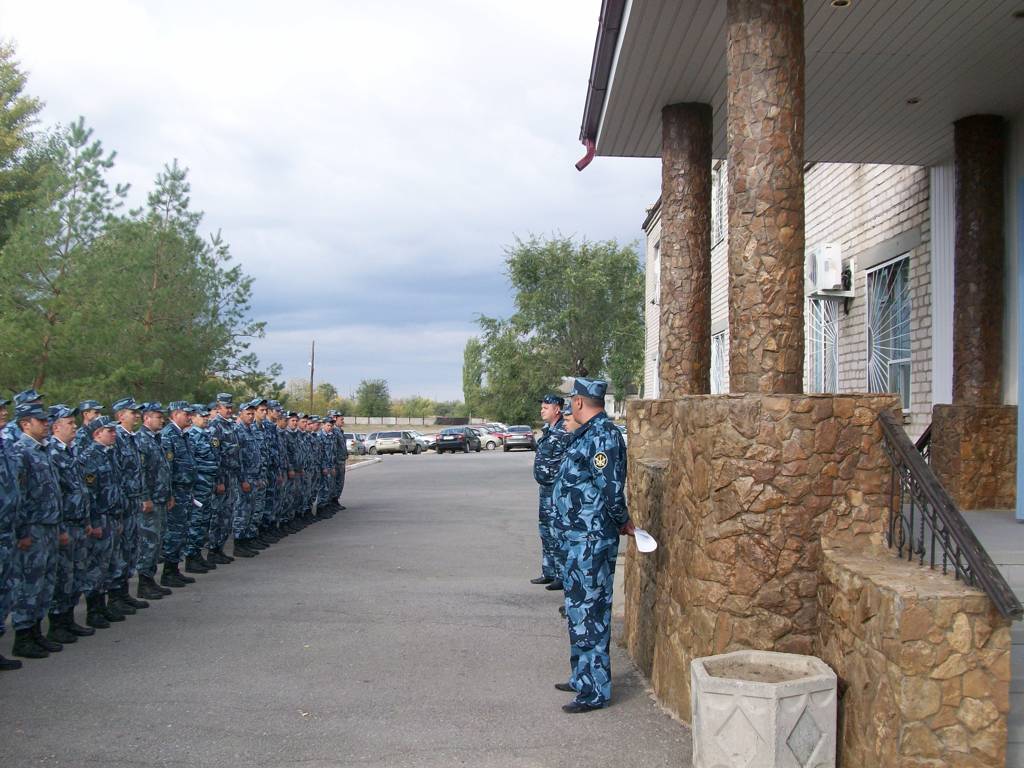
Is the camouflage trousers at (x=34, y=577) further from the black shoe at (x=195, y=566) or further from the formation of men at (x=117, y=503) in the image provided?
the black shoe at (x=195, y=566)

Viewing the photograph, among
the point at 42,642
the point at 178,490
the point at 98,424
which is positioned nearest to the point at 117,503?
the point at 98,424

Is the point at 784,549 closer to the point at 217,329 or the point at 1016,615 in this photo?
the point at 1016,615

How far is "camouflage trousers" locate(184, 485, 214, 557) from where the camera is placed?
407 inches

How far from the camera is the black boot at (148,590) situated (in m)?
9.12

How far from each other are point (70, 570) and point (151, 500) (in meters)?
1.79

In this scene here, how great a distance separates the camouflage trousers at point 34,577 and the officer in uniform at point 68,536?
0.28 meters

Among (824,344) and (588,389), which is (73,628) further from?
(824,344)

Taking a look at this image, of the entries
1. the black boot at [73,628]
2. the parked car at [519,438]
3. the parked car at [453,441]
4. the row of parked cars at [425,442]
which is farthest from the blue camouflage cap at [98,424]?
the parked car at [519,438]

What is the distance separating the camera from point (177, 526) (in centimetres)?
1004

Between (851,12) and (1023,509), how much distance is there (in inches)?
165

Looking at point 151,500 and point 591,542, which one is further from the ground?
point 591,542

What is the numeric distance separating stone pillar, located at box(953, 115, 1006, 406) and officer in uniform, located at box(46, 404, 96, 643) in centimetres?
825

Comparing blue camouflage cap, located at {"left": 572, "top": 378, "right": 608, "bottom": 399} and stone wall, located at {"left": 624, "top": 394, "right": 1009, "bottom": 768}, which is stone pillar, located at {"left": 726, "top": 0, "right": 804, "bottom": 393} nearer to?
stone wall, located at {"left": 624, "top": 394, "right": 1009, "bottom": 768}

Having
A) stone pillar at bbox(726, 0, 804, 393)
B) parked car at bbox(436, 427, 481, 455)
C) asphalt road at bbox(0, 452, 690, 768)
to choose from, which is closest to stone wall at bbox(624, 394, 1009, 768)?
stone pillar at bbox(726, 0, 804, 393)
